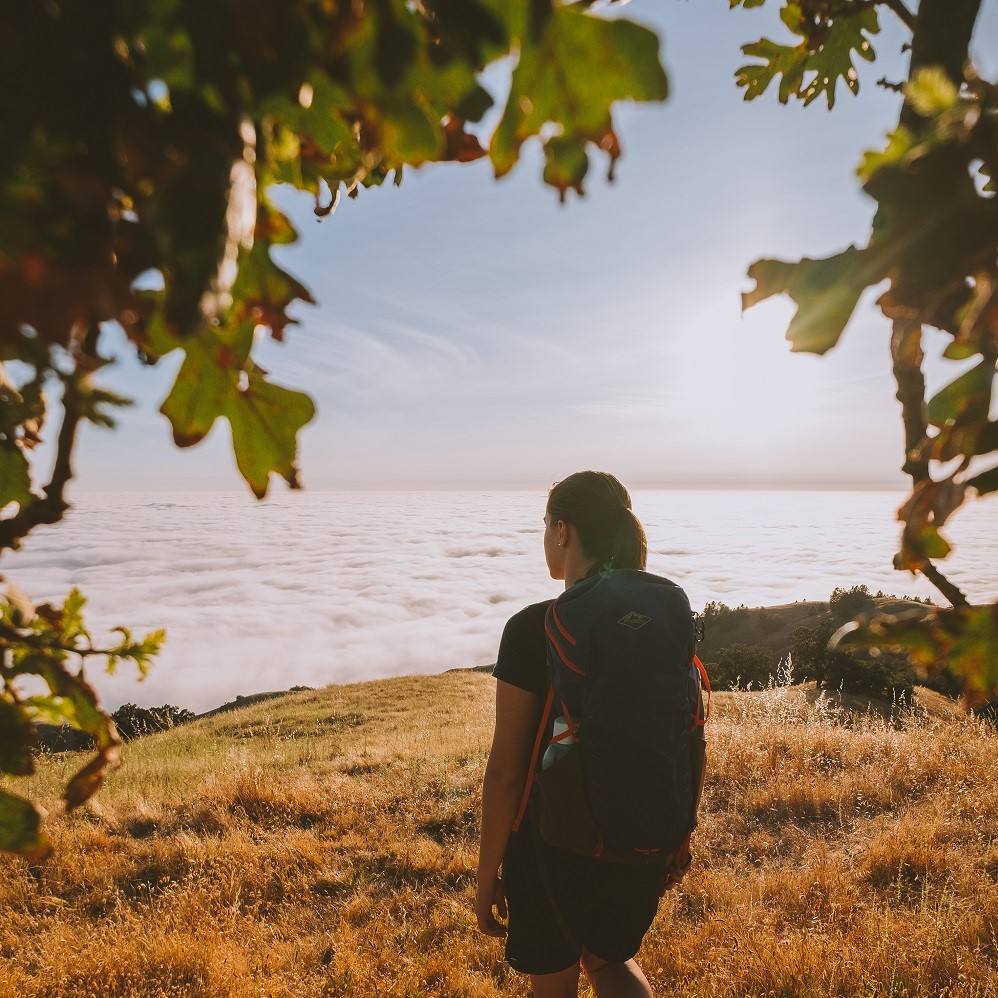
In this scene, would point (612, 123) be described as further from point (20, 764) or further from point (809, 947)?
point (809, 947)

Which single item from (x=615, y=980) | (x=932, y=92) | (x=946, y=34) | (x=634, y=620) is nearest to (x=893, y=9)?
(x=946, y=34)

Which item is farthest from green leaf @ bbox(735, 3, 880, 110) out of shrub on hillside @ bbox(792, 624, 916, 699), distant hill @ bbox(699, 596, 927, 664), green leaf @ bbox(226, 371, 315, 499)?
distant hill @ bbox(699, 596, 927, 664)

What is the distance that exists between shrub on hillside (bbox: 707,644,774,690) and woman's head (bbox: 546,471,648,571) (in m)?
19.0

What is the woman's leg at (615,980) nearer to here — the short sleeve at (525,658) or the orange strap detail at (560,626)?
the short sleeve at (525,658)

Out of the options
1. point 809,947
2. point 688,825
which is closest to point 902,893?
point 809,947

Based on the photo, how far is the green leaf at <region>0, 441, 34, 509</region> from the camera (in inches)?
Answer: 32.6

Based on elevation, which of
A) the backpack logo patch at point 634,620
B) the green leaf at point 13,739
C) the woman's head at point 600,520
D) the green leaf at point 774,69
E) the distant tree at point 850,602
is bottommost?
the distant tree at point 850,602

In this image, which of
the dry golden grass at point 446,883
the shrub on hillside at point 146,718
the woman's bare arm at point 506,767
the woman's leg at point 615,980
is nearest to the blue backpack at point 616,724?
the woman's bare arm at point 506,767

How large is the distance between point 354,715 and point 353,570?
9650 cm

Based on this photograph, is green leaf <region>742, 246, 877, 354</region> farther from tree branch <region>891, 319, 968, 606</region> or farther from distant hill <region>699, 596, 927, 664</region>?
distant hill <region>699, 596, 927, 664</region>

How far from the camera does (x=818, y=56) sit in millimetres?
2027

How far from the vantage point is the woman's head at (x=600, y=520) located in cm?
276

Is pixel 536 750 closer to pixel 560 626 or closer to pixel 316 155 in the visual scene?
pixel 560 626

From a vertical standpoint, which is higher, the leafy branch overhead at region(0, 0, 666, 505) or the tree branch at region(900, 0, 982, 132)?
the tree branch at region(900, 0, 982, 132)
